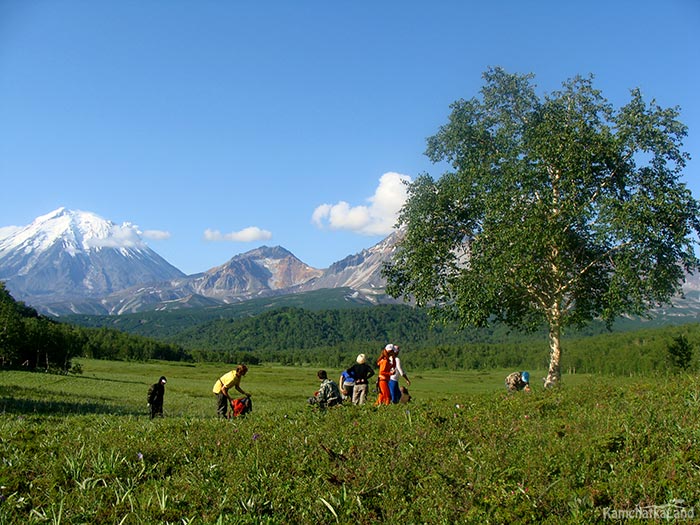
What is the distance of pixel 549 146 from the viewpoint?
2583 centimetres

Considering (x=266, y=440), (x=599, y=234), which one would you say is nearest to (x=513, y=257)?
(x=599, y=234)

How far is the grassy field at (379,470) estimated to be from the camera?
6520mm

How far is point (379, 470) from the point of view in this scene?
7898mm

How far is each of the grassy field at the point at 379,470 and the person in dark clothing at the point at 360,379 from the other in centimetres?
781

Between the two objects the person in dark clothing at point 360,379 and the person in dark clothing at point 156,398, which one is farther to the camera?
the person in dark clothing at point 156,398

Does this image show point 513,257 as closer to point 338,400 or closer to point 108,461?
point 338,400

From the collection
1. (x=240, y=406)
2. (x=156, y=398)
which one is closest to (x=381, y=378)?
(x=240, y=406)

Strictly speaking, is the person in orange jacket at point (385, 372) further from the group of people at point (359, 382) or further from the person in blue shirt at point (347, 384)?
the person in blue shirt at point (347, 384)

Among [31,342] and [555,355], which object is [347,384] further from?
[31,342]

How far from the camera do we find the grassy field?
257 inches

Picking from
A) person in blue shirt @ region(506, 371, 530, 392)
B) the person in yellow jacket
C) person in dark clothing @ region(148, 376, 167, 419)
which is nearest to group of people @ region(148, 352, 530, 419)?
the person in yellow jacket

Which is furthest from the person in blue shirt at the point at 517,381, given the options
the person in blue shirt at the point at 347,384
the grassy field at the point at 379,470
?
the grassy field at the point at 379,470

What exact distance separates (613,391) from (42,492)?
13258 millimetres

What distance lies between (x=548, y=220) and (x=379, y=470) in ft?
66.4
